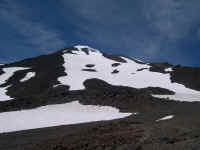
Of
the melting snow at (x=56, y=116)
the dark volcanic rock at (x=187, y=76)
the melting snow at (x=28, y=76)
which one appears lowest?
the melting snow at (x=56, y=116)

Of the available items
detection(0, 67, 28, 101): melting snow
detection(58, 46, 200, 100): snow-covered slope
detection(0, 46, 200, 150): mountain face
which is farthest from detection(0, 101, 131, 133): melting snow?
detection(0, 67, 28, 101): melting snow

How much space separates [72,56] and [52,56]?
7937mm

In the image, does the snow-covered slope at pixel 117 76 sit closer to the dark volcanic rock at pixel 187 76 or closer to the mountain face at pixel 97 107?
the mountain face at pixel 97 107

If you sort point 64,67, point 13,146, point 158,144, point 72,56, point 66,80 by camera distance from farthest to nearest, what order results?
point 72,56 → point 64,67 → point 66,80 → point 13,146 → point 158,144

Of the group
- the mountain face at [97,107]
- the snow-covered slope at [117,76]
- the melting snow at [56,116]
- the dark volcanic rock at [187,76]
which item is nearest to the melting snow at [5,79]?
the mountain face at [97,107]

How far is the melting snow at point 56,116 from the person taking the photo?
30530mm

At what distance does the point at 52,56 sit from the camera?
3740 inches

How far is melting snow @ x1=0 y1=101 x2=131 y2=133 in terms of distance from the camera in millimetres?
30530

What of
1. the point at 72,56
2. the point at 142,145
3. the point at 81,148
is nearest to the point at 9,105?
the point at 81,148

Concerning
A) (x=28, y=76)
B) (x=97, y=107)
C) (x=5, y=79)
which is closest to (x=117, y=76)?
(x=28, y=76)

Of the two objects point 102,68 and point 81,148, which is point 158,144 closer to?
point 81,148

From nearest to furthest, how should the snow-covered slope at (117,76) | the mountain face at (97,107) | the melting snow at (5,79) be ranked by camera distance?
the mountain face at (97,107), the melting snow at (5,79), the snow-covered slope at (117,76)

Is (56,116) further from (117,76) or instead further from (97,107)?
(117,76)

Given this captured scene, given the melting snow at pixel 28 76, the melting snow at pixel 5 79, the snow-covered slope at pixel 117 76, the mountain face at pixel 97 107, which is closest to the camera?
the mountain face at pixel 97 107
